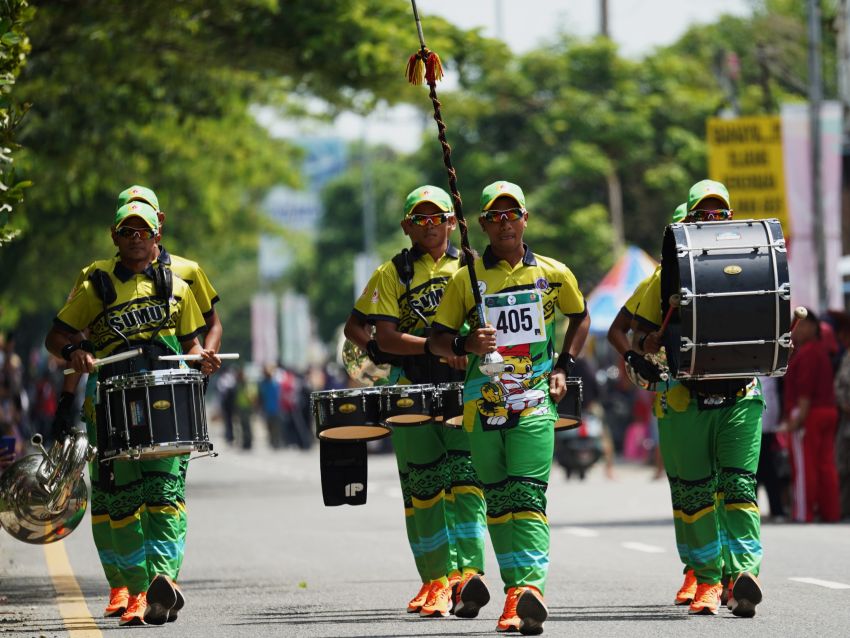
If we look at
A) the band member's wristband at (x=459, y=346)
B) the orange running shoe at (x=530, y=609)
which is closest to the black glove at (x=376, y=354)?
the band member's wristband at (x=459, y=346)

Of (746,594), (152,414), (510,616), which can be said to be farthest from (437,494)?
(746,594)

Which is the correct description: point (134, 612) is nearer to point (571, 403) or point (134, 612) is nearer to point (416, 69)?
point (571, 403)

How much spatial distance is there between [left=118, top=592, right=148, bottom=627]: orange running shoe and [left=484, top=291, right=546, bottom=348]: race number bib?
2.37 metres

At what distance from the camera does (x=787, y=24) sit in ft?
162

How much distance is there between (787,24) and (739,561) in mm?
41120

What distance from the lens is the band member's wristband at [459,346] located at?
945 cm

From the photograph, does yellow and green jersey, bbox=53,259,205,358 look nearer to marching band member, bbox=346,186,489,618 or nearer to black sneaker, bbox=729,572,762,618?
marching band member, bbox=346,186,489,618

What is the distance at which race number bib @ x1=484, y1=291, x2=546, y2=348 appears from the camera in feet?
31.1

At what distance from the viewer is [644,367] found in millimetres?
10141

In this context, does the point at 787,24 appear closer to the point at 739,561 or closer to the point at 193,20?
the point at 193,20

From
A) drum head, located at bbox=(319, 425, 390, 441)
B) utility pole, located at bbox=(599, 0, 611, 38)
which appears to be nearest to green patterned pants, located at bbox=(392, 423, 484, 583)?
drum head, located at bbox=(319, 425, 390, 441)

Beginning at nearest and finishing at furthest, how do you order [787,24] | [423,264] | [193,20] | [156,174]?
[423,264] → [193,20] → [156,174] → [787,24]

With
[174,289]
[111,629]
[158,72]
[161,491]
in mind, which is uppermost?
[158,72]

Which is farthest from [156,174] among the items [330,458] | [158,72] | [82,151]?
[330,458]
